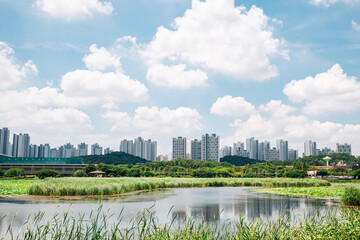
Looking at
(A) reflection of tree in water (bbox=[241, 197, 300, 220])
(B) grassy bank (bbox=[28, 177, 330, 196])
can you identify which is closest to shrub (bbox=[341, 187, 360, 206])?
(A) reflection of tree in water (bbox=[241, 197, 300, 220])

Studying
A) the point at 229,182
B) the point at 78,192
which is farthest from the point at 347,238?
the point at 229,182

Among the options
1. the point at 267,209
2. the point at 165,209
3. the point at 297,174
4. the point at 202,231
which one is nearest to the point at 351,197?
the point at 267,209

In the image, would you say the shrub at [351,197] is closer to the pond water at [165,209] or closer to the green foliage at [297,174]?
the pond water at [165,209]

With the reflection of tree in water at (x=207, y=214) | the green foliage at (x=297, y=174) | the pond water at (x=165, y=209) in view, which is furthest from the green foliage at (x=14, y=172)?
the reflection of tree in water at (x=207, y=214)

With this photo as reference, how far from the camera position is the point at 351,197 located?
21.8 m

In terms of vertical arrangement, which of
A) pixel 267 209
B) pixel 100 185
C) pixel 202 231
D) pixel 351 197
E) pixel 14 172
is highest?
pixel 202 231

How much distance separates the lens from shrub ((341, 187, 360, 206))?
21.5 m

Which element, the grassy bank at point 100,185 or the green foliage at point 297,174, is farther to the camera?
the green foliage at point 297,174

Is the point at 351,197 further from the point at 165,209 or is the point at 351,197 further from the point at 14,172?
the point at 14,172

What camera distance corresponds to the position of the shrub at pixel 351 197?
70.5 ft

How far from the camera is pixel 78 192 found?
28.2m

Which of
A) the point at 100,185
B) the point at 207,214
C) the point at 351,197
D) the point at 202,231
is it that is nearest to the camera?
the point at 202,231

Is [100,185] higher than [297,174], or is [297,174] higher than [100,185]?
[100,185]

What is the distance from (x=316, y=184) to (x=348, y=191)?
33156mm
